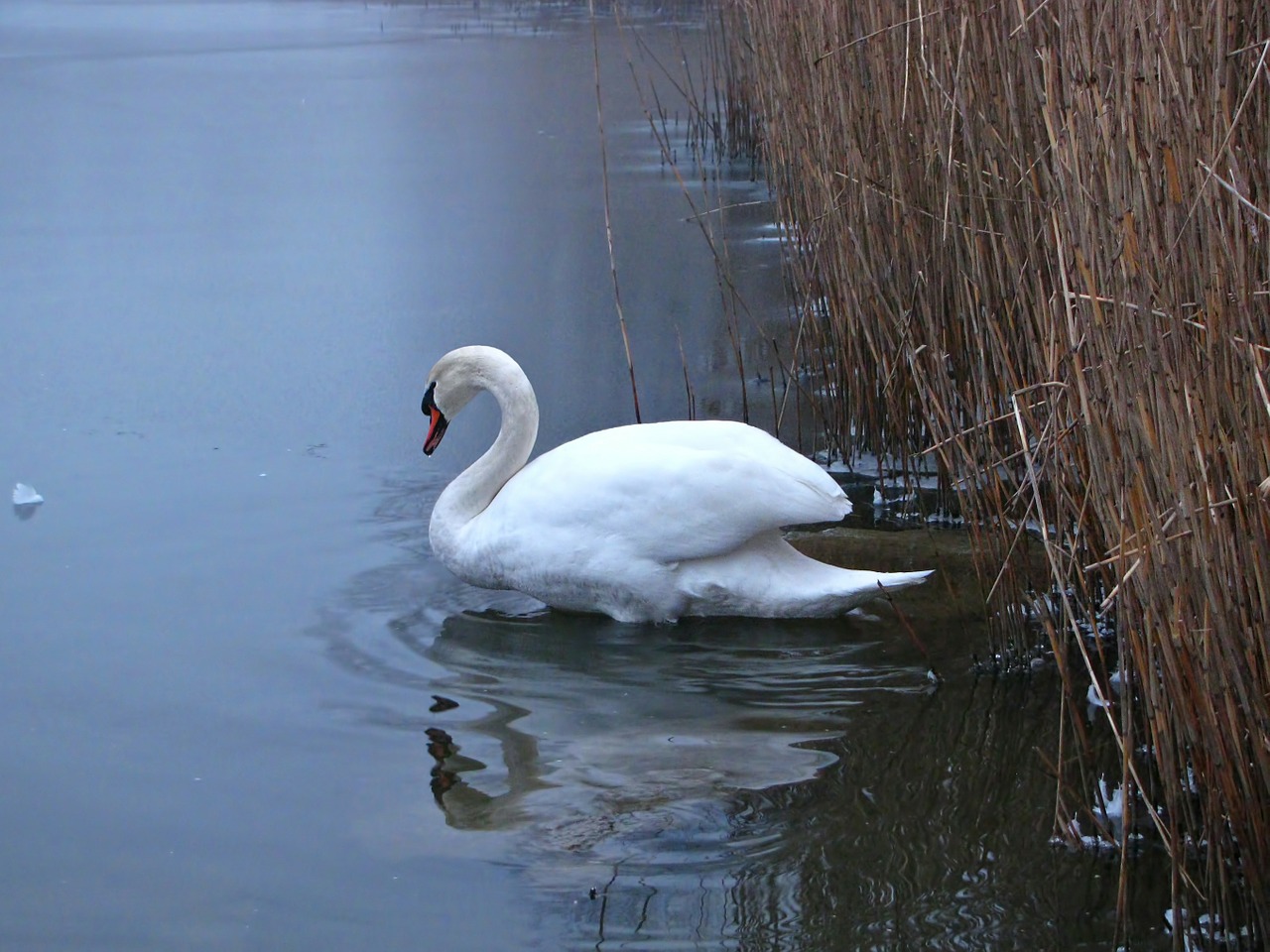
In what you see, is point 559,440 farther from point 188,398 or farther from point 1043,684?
point 1043,684

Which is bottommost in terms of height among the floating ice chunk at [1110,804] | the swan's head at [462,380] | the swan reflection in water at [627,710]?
the floating ice chunk at [1110,804]

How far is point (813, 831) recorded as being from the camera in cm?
313

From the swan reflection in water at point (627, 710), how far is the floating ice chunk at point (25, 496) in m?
1.66

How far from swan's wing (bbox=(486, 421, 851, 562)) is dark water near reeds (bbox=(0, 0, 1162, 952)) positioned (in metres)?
0.30

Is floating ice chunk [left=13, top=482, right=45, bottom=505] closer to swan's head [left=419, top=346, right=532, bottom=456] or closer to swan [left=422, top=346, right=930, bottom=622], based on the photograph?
swan's head [left=419, top=346, right=532, bottom=456]

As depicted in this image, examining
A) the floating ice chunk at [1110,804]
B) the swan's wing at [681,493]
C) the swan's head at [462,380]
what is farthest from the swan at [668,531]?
the floating ice chunk at [1110,804]

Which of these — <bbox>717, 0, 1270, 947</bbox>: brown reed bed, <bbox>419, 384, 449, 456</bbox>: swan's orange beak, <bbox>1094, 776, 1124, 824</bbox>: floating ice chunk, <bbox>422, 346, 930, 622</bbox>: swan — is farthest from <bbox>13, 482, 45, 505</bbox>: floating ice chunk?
<bbox>1094, 776, 1124, 824</bbox>: floating ice chunk

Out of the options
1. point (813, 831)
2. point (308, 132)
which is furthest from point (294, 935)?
point (308, 132)

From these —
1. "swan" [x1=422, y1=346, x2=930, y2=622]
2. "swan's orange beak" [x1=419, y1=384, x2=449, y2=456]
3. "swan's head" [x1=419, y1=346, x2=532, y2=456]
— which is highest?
"swan's head" [x1=419, y1=346, x2=532, y2=456]

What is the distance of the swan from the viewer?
13.5 ft

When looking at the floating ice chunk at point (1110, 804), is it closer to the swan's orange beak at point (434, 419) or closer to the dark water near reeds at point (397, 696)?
the dark water near reeds at point (397, 696)

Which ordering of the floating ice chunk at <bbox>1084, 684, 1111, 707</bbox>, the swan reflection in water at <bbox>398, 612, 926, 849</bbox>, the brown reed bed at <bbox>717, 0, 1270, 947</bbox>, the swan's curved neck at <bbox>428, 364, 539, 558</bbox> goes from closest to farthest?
the brown reed bed at <bbox>717, 0, 1270, 947</bbox> → the swan reflection in water at <bbox>398, 612, 926, 849</bbox> → the floating ice chunk at <bbox>1084, 684, 1111, 707</bbox> → the swan's curved neck at <bbox>428, 364, 539, 558</bbox>

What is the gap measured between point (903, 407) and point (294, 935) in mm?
2787

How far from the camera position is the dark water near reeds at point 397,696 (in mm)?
2930
